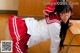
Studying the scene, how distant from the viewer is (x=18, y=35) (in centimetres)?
174

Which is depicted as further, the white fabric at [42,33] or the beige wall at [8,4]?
the beige wall at [8,4]

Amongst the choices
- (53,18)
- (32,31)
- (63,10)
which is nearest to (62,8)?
(63,10)

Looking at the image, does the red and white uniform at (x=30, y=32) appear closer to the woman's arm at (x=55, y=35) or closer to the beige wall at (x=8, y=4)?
the woman's arm at (x=55, y=35)

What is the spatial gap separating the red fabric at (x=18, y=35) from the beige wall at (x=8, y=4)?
4.07 ft

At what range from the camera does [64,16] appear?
174cm

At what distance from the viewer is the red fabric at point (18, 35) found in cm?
172

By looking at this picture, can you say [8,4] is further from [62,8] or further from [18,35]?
[62,8]

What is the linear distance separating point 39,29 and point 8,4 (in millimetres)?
1370

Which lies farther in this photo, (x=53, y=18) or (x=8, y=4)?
(x=8, y=4)

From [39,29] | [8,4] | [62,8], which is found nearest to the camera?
[62,8]

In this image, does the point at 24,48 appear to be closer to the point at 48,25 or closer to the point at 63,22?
the point at 48,25

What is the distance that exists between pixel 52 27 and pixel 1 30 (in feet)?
3.32

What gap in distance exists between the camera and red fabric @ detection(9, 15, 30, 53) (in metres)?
1.72

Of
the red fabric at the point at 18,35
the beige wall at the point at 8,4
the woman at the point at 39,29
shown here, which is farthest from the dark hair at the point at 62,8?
the beige wall at the point at 8,4
